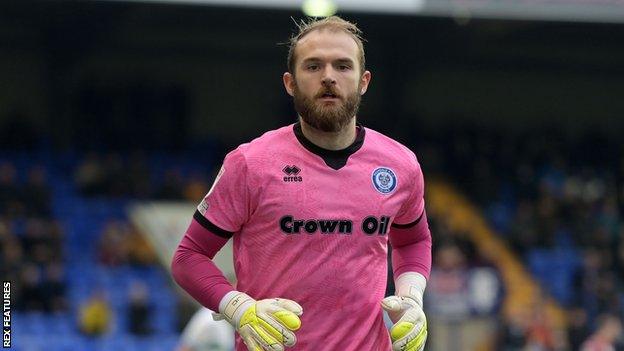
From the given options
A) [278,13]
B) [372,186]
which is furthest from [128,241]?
[372,186]

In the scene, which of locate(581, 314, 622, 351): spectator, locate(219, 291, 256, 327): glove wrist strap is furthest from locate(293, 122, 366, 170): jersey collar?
locate(581, 314, 622, 351): spectator

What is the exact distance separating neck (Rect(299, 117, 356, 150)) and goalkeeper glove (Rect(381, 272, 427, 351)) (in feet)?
1.69

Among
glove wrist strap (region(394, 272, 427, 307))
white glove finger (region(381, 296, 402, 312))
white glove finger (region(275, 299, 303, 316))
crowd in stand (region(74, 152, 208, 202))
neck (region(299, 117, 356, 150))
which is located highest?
neck (region(299, 117, 356, 150))

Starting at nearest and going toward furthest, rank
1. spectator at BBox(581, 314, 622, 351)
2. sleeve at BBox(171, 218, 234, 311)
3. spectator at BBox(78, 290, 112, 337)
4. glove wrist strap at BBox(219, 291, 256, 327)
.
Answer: glove wrist strap at BBox(219, 291, 256, 327)
sleeve at BBox(171, 218, 234, 311)
spectator at BBox(581, 314, 622, 351)
spectator at BBox(78, 290, 112, 337)

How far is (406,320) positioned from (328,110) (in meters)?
0.71

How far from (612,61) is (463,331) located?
35.7 ft

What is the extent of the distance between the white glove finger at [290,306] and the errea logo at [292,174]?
0.39 metres

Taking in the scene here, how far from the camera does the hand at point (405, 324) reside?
4.39 meters

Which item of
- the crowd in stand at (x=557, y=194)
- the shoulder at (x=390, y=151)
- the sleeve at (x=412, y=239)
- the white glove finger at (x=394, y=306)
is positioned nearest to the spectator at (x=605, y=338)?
the crowd in stand at (x=557, y=194)

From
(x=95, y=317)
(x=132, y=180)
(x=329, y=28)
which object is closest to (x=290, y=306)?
(x=329, y=28)

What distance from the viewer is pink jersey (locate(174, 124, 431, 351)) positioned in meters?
4.34

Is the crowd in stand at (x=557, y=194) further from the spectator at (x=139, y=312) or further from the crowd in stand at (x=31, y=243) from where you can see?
the crowd in stand at (x=31, y=243)

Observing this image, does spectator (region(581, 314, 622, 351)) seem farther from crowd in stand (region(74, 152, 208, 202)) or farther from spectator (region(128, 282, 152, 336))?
crowd in stand (region(74, 152, 208, 202))

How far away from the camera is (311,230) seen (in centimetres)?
433
